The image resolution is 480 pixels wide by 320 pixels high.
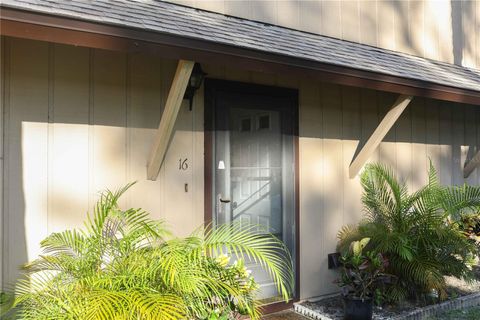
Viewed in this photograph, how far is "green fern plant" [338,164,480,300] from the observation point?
372cm

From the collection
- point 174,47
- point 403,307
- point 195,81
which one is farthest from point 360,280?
point 174,47

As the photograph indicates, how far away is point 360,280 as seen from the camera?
137 inches

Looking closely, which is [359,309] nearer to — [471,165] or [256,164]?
[256,164]

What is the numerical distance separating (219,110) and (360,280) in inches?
77.4

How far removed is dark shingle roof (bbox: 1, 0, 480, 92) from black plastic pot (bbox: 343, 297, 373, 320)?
2.05m

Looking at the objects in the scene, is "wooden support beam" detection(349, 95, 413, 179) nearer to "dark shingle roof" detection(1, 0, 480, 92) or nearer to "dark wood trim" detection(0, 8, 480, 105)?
"dark wood trim" detection(0, 8, 480, 105)

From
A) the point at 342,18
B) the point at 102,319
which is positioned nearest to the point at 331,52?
the point at 342,18

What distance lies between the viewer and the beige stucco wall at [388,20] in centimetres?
392

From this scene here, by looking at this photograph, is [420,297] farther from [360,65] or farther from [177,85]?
[177,85]

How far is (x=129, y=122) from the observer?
3.21 m

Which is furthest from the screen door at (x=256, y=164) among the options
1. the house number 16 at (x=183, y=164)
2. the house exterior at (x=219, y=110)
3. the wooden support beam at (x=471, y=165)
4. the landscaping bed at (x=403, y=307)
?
the wooden support beam at (x=471, y=165)

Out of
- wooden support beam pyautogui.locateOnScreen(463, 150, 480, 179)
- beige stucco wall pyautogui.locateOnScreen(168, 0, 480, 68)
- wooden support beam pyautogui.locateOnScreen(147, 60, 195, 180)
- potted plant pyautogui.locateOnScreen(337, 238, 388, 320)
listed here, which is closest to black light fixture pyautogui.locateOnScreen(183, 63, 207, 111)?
wooden support beam pyautogui.locateOnScreen(147, 60, 195, 180)

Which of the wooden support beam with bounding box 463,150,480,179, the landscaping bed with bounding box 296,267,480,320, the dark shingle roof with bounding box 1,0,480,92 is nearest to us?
the dark shingle roof with bounding box 1,0,480,92

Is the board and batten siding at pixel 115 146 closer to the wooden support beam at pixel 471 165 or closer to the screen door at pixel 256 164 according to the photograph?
the screen door at pixel 256 164
